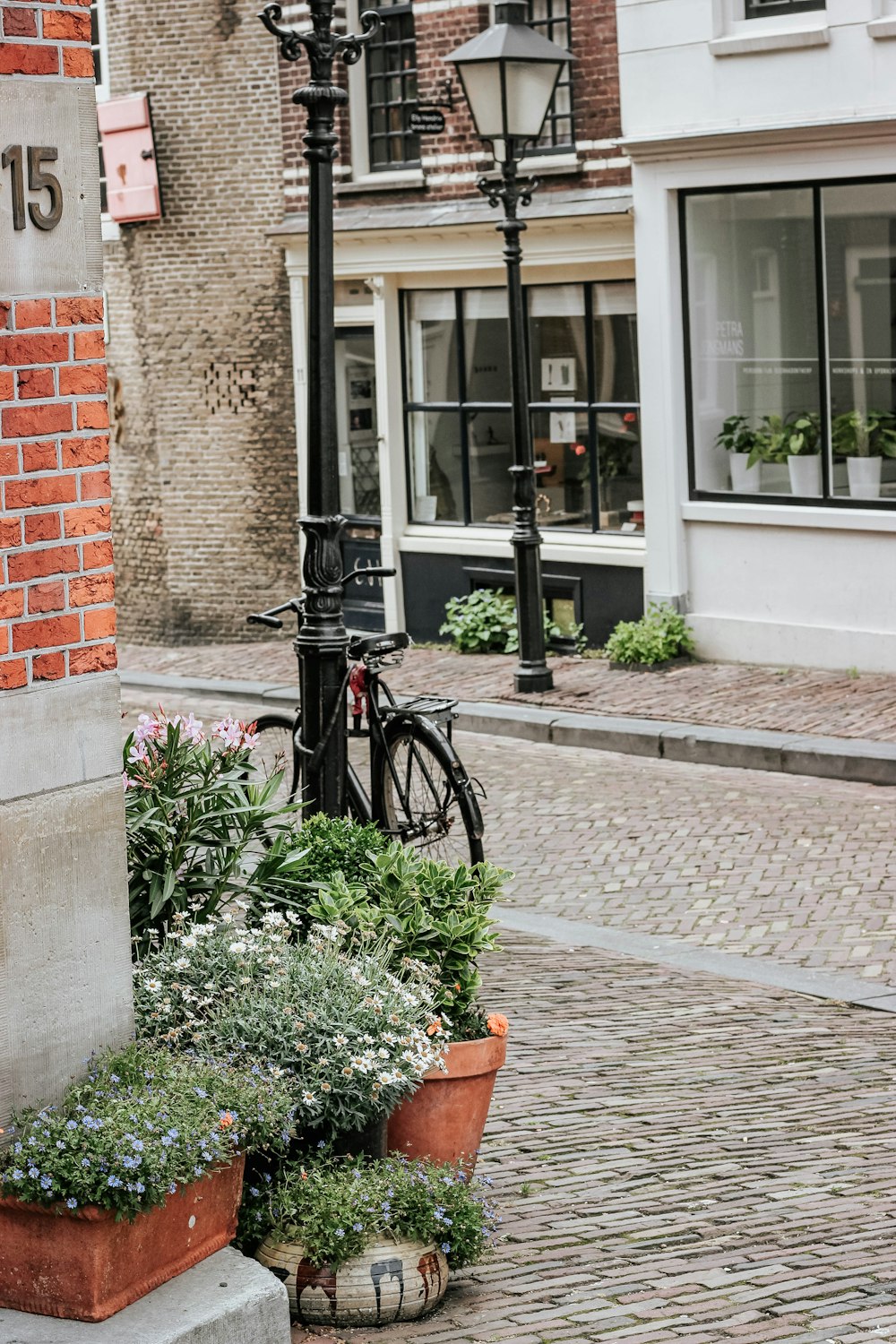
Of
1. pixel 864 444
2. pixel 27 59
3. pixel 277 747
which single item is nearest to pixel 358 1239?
pixel 27 59

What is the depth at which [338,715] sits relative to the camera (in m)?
7.91

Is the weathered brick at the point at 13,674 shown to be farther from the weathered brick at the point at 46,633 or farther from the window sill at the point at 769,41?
the window sill at the point at 769,41

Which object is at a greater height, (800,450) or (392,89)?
(392,89)

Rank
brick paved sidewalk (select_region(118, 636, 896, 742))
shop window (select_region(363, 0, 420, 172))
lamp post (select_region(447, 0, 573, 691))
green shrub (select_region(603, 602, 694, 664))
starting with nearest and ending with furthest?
brick paved sidewalk (select_region(118, 636, 896, 742)) → lamp post (select_region(447, 0, 573, 691)) → green shrub (select_region(603, 602, 694, 664)) → shop window (select_region(363, 0, 420, 172))

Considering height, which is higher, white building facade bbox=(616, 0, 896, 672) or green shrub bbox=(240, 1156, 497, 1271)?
white building facade bbox=(616, 0, 896, 672)

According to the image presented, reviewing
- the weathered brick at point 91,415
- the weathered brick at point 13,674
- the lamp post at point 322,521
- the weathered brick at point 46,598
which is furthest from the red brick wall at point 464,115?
the weathered brick at point 13,674

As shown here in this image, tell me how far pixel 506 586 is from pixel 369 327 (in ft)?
9.66

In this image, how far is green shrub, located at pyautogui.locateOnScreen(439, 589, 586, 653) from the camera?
15891 mm

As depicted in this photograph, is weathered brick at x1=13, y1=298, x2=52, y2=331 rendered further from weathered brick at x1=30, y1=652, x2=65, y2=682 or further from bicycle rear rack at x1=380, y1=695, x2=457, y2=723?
bicycle rear rack at x1=380, y1=695, x2=457, y2=723

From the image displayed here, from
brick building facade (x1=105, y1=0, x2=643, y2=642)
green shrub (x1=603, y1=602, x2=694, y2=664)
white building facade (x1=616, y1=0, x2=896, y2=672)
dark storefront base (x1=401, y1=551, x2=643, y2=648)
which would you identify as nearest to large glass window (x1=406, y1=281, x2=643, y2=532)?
brick building facade (x1=105, y1=0, x2=643, y2=642)

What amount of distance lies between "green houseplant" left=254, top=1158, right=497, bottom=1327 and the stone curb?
718cm

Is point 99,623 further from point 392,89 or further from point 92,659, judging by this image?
point 392,89

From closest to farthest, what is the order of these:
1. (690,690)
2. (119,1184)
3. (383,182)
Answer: (119,1184) < (690,690) < (383,182)

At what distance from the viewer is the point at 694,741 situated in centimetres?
1204
